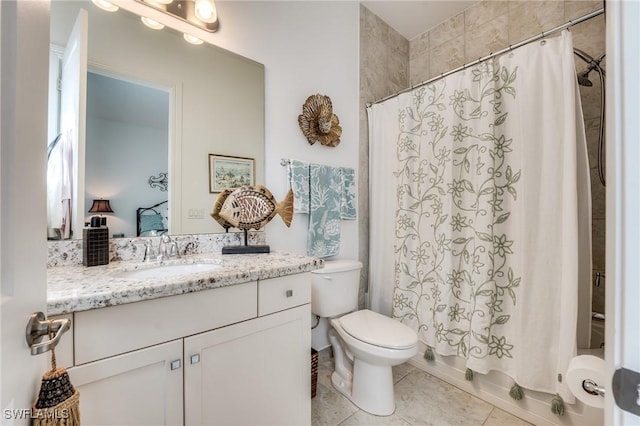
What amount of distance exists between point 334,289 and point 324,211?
531 millimetres

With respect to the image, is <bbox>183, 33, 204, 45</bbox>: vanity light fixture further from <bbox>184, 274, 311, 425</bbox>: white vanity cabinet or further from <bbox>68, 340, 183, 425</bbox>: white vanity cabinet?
<bbox>68, 340, 183, 425</bbox>: white vanity cabinet

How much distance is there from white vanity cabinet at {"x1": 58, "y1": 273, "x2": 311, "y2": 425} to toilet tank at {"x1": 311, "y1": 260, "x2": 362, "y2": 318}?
417 mm

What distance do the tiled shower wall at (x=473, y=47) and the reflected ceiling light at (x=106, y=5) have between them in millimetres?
1576

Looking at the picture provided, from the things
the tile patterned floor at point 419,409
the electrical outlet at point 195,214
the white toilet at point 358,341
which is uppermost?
the electrical outlet at point 195,214

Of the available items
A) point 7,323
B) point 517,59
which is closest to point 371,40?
point 517,59

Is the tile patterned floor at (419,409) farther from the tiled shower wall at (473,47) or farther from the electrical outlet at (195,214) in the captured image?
the electrical outlet at (195,214)

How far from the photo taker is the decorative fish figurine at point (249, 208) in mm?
1333

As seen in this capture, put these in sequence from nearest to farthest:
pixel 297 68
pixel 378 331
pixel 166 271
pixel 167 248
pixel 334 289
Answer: pixel 166 271, pixel 167 248, pixel 378 331, pixel 334 289, pixel 297 68

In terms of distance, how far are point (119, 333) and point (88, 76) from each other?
107 centimetres

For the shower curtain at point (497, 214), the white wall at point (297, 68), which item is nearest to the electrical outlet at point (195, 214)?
the white wall at point (297, 68)

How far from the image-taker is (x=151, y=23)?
1231 mm

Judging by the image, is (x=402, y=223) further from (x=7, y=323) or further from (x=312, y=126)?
(x=7, y=323)

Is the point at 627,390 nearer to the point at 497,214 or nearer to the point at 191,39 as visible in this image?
the point at 497,214

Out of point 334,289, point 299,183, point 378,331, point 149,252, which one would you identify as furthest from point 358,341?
point 149,252
